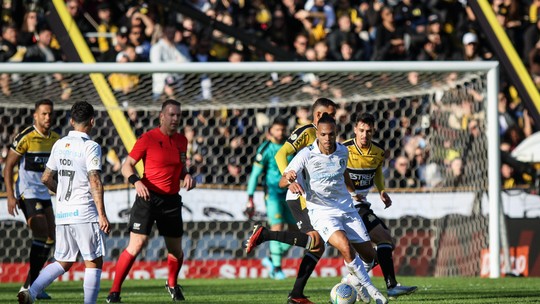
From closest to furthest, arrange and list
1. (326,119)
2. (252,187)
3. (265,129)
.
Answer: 1. (326,119)
2. (252,187)
3. (265,129)

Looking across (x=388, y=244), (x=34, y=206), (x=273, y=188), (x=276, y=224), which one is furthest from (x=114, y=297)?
(x=273, y=188)

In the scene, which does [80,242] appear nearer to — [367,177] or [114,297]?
[114,297]

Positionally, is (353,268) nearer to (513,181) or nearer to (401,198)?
(401,198)

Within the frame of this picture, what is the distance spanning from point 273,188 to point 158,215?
4.67 meters

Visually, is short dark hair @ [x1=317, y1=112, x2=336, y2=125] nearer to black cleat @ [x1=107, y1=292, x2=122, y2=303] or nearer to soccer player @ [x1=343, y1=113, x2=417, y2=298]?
soccer player @ [x1=343, y1=113, x2=417, y2=298]

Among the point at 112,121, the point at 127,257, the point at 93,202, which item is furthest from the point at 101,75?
the point at 93,202

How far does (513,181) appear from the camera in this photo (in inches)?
651

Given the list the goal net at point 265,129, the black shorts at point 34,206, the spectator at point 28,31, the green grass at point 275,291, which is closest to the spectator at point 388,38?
the goal net at point 265,129

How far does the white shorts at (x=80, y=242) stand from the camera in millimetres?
8500

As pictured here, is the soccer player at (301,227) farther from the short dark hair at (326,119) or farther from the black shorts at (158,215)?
Result: the black shorts at (158,215)

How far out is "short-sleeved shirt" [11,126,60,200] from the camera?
11977 mm

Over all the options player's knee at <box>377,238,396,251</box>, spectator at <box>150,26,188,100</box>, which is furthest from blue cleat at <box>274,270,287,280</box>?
player's knee at <box>377,238,396,251</box>

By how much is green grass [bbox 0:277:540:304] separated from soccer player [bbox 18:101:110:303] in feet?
7.64

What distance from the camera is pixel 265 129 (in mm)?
17375
